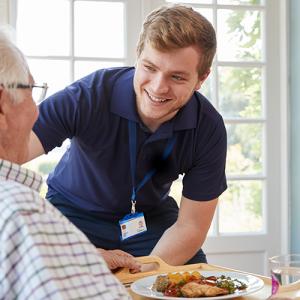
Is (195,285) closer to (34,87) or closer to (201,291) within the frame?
(201,291)

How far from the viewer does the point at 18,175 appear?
101 cm

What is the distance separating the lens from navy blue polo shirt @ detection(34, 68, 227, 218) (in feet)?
6.25

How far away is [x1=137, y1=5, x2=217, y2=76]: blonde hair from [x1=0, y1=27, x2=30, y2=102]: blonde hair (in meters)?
0.73

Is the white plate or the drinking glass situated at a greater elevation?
the drinking glass

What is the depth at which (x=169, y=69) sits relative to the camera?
1.77m

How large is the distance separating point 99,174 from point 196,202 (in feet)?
1.07

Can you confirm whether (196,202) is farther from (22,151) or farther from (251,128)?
(251,128)

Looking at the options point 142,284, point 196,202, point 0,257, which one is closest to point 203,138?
point 196,202

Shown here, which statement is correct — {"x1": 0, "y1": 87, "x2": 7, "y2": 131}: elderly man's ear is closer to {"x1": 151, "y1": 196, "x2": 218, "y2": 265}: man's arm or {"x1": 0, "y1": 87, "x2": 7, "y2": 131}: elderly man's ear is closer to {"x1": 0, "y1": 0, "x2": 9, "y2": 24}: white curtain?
{"x1": 151, "y1": 196, "x2": 218, "y2": 265}: man's arm

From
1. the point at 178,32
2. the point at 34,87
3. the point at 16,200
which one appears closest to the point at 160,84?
the point at 178,32

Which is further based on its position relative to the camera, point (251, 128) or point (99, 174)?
point (251, 128)

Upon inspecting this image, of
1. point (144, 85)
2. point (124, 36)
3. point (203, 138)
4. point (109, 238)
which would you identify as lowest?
point (109, 238)

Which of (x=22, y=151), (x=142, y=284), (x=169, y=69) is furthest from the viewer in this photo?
(x=169, y=69)

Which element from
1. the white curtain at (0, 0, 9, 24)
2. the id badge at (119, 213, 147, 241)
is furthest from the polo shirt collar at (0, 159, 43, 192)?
the white curtain at (0, 0, 9, 24)
